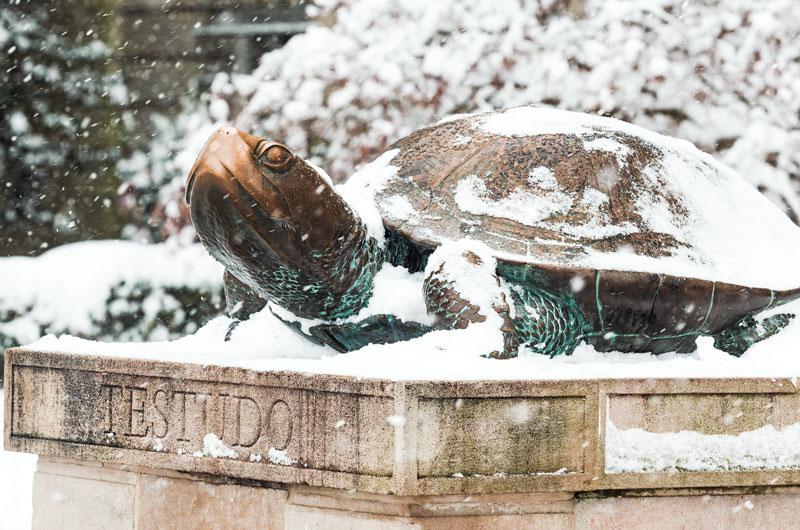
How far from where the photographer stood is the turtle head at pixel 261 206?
8.88 feet

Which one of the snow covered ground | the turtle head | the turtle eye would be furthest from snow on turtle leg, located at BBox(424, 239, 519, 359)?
the snow covered ground

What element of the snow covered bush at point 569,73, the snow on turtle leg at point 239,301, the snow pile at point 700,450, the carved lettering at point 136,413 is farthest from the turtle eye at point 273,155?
the snow covered bush at point 569,73

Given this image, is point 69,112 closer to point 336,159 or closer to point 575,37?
point 336,159

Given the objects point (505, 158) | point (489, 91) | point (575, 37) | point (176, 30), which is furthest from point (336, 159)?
point (505, 158)

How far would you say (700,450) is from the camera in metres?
2.62

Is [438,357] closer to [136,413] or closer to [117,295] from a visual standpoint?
[136,413]

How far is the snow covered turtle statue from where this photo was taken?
2.81m

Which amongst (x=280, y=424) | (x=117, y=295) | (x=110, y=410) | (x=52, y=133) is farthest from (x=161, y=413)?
(x=52, y=133)

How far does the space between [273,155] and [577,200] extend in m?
0.96

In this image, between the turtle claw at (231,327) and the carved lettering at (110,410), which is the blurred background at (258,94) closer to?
the turtle claw at (231,327)

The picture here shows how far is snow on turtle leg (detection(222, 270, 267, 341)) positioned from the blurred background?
11.1ft

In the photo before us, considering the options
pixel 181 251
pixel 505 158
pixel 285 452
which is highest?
pixel 505 158

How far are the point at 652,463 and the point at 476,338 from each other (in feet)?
1.81

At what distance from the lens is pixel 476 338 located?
2.78 metres
